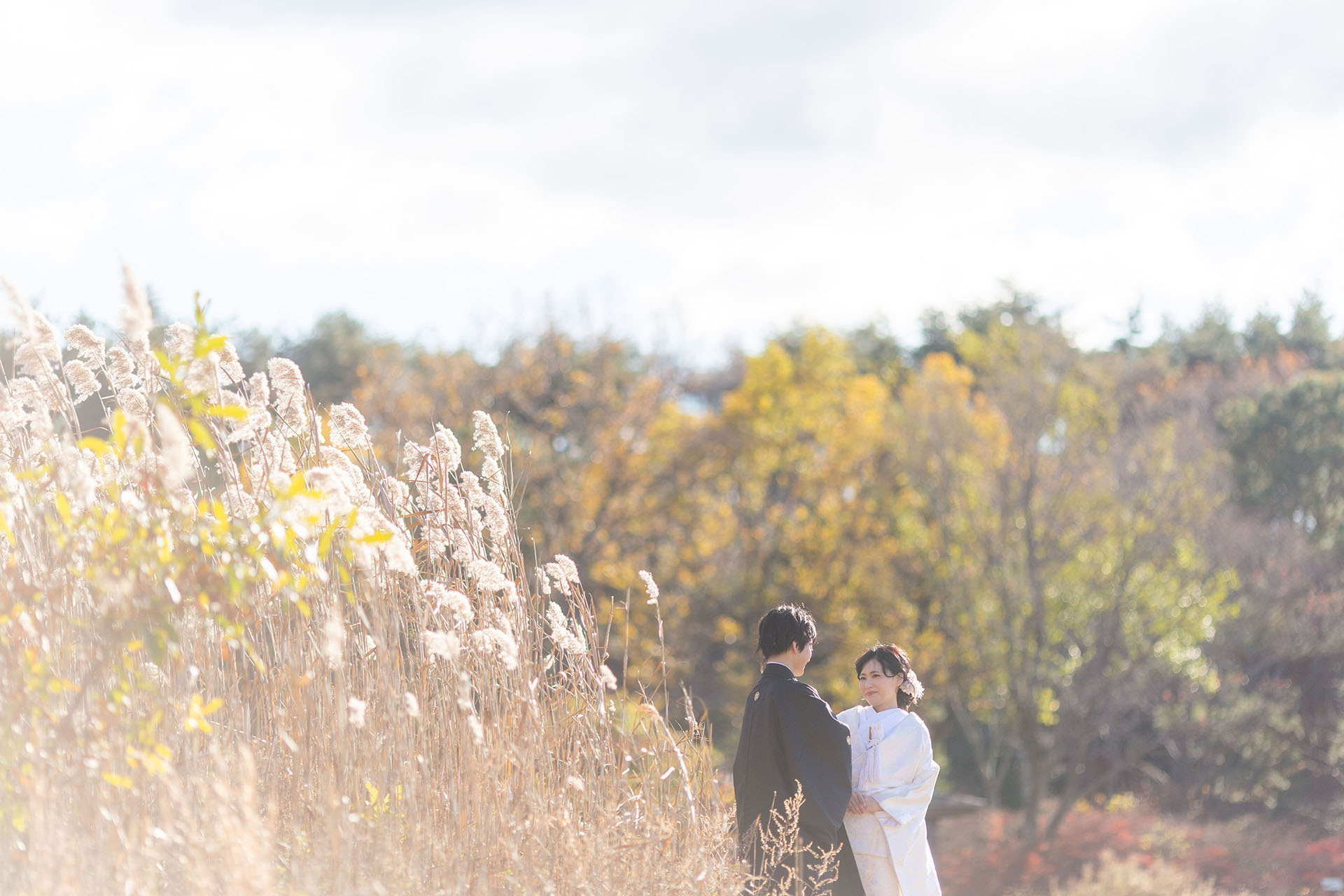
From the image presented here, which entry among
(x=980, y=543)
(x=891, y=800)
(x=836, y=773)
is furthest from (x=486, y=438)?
(x=980, y=543)

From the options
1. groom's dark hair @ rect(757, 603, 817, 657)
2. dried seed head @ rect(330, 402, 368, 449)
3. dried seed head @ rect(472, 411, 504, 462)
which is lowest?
groom's dark hair @ rect(757, 603, 817, 657)

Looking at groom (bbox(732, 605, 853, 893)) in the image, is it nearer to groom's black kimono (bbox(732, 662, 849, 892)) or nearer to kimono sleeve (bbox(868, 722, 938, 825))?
groom's black kimono (bbox(732, 662, 849, 892))

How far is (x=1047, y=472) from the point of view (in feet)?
39.1

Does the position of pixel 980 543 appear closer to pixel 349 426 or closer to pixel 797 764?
pixel 797 764

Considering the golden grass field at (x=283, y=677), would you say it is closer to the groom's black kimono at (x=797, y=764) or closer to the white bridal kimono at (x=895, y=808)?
the groom's black kimono at (x=797, y=764)

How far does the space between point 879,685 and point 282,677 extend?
1751mm

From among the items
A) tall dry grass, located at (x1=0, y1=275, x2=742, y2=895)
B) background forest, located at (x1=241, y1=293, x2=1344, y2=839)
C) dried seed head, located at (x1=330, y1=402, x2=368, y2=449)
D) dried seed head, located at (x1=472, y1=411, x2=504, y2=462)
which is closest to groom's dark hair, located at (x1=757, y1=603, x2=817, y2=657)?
tall dry grass, located at (x1=0, y1=275, x2=742, y2=895)

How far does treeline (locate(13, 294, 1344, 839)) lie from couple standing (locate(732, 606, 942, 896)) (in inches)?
290

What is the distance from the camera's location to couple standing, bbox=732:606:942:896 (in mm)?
3447

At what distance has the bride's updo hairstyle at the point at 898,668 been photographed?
3734 millimetres

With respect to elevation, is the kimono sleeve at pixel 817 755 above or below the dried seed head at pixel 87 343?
below

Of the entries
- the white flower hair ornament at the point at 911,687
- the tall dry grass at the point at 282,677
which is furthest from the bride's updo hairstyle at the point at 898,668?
the tall dry grass at the point at 282,677

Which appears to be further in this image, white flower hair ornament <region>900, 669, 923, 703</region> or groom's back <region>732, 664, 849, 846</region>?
white flower hair ornament <region>900, 669, 923, 703</region>

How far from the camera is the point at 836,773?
347 centimetres
